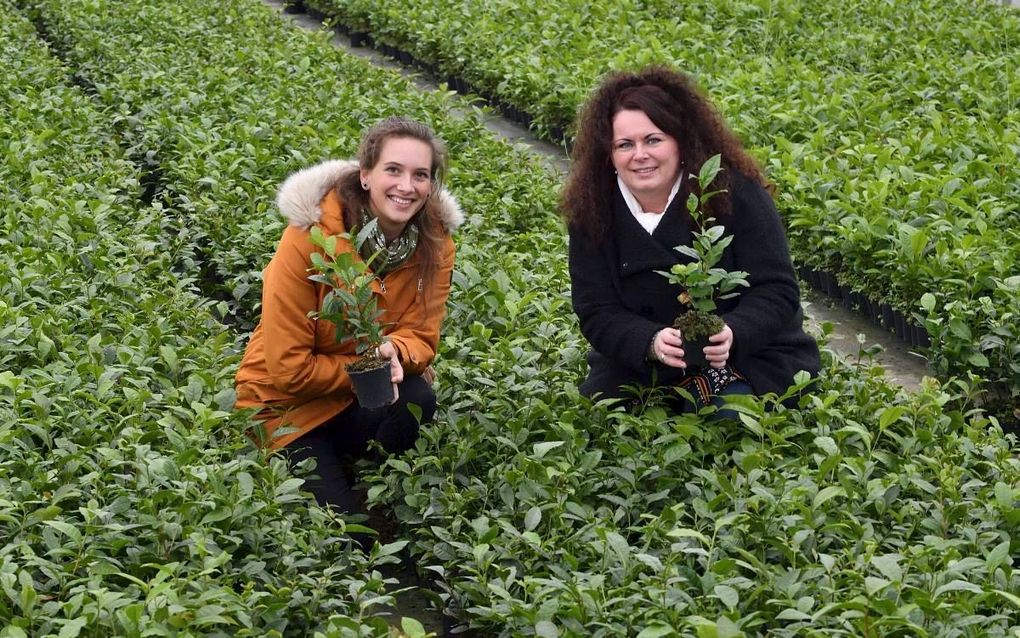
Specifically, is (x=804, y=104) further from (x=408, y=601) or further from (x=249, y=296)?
(x=408, y=601)

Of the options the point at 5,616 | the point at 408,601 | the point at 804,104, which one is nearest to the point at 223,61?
the point at 804,104

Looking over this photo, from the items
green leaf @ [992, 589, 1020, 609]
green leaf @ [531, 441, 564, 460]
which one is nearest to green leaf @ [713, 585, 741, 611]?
green leaf @ [992, 589, 1020, 609]

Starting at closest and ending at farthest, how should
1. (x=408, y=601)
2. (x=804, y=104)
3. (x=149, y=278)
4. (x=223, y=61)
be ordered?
(x=408, y=601) < (x=149, y=278) < (x=804, y=104) < (x=223, y=61)

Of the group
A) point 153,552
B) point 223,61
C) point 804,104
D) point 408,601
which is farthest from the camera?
point 223,61

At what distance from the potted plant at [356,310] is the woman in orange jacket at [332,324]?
0.24 feet

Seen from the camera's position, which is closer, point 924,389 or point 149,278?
point 924,389

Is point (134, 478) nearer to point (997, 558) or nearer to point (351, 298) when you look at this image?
point (351, 298)

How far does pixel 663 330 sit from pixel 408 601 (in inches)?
41.8

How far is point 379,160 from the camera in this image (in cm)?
414

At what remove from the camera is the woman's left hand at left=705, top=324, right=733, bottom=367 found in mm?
3939

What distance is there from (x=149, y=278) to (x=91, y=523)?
217 cm

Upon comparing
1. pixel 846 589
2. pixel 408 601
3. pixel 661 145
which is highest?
pixel 661 145

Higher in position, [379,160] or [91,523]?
[379,160]

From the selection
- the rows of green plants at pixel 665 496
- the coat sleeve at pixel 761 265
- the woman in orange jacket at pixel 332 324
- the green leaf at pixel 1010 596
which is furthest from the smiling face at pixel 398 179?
the green leaf at pixel 1010 596
